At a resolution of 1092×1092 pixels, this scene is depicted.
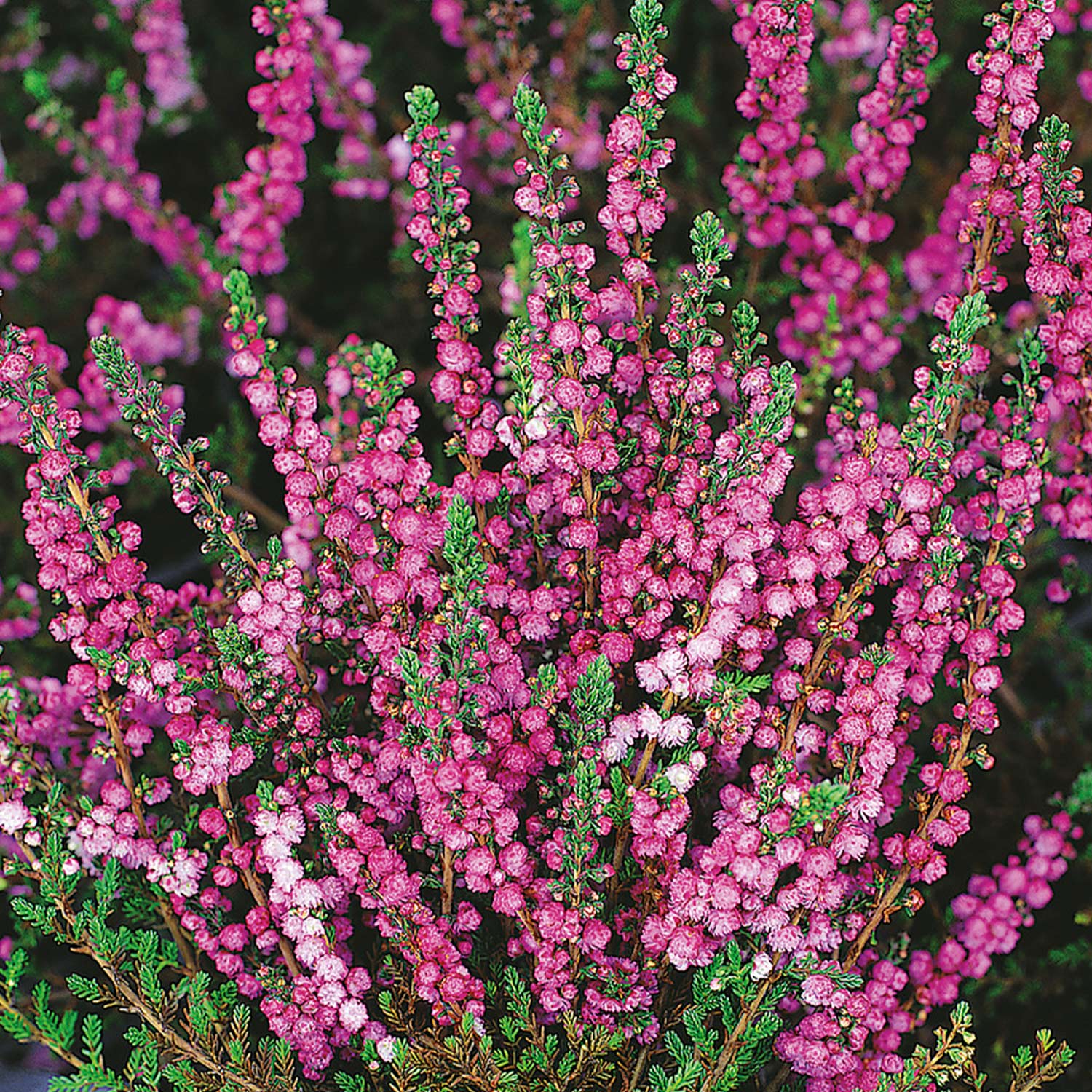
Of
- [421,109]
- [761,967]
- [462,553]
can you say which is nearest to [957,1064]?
[761,967]

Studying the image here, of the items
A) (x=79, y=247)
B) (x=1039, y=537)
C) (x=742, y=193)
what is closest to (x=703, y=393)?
(x=742, y=193)

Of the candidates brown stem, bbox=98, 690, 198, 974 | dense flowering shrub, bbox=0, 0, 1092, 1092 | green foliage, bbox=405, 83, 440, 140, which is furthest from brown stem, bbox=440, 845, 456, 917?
green foliage, bbox=405, 83, 440, 140

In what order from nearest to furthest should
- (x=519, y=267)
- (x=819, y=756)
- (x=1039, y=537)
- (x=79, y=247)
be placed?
(x=819, y=756)
(x=519, y=267)
(x=1039, y=537)
(x=79, y=247)

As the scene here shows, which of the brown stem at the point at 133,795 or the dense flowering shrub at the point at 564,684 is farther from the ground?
the dense flowering shrub at the point at 564,684

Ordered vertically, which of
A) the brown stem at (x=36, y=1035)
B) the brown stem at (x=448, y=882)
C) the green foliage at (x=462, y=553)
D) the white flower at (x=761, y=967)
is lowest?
the brown stem at (x=36, y=1035)

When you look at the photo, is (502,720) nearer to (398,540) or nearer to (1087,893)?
(398,540)

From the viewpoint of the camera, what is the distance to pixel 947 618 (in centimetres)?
87

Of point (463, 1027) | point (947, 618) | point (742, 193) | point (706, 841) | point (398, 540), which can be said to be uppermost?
point (742, 193)

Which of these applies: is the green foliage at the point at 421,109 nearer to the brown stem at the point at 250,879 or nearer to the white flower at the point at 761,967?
the brown stem at the point at 250,879

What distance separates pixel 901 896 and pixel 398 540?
0.46 metres

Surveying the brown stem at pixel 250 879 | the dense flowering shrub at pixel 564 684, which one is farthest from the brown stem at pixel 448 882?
the brown stem at pixel 250 879

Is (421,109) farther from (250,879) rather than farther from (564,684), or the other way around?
(250,879)

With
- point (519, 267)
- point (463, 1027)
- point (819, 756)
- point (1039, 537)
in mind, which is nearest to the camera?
point (463, 1027)

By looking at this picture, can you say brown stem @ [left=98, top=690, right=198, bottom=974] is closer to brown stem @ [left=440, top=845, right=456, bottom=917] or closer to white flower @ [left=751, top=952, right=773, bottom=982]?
brown stem @ [left=440, top=845, right=456, bottom=917]
